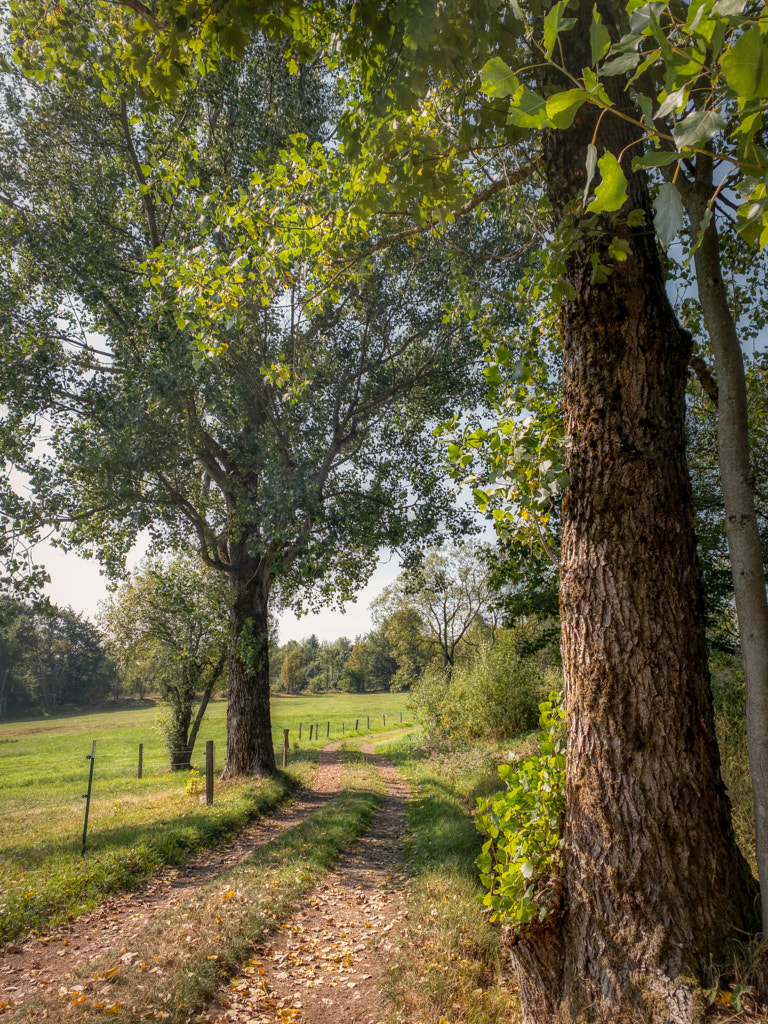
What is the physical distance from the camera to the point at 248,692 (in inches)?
495

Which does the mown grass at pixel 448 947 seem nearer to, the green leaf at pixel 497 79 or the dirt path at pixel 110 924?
the dirt path at pixel 110 924

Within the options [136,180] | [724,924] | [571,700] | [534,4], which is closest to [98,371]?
[136,180]

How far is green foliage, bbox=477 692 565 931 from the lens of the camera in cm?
265

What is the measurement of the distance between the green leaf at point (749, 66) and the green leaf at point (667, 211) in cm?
20

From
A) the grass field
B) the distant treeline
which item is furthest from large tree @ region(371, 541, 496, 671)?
the distant treeline

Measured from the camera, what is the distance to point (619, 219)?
2750mm

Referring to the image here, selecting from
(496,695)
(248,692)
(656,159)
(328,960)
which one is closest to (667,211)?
(656,159)

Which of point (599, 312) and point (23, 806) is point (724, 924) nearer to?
point (599, 312)

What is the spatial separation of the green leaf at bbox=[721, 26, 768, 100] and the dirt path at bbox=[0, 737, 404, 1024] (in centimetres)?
524

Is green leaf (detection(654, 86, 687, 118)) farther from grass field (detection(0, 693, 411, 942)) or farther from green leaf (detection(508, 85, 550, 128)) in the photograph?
grass field (detection(0, 693, 411, 942))

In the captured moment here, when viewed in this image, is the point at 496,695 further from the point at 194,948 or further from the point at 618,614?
the point at 618,614

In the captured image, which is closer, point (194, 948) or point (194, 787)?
point (194, 948)

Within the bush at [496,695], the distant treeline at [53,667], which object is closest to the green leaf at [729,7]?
the bush at [496,695]

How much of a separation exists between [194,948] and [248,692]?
806 centimetres
